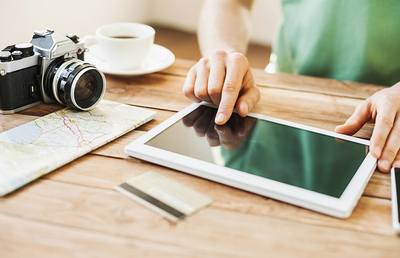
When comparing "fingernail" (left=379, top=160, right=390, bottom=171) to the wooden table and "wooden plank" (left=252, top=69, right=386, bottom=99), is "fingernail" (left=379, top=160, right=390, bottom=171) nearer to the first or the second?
the wooden table

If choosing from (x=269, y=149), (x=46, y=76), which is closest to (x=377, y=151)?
(x=269, y=149)

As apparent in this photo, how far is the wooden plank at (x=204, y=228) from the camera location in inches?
18.3

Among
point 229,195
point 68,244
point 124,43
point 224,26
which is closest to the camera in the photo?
point 68,244

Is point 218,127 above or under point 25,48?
under

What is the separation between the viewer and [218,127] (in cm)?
71

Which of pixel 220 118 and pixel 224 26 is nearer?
pixel 220 118

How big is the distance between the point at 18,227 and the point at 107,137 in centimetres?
24

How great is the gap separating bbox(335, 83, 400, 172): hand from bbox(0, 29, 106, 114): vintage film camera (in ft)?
1.59

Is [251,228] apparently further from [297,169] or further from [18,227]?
[18,227]

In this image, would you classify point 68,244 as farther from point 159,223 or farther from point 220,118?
point 220,118

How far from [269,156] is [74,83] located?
1.24 ft

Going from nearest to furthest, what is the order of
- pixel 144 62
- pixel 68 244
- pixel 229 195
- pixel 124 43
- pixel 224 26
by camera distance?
pixel 68 244
pixel 229 195
pixel 124 43
pixel 144 62
pixel 224 26

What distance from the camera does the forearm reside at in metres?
1.08

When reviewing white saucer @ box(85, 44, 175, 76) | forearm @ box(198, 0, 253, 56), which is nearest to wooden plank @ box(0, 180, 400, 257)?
white saucer @ box(85, 44, 175, 76)
